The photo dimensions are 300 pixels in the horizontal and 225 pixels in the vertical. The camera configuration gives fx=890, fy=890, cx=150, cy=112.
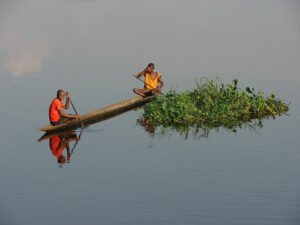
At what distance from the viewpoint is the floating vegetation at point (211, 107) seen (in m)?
20.2

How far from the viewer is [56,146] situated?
18.2 m

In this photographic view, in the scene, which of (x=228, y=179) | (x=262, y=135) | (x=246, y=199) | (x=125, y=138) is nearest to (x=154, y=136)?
(x=125, y=138)

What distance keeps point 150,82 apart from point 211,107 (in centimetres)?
323

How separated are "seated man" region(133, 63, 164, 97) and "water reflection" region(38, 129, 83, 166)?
163 inches

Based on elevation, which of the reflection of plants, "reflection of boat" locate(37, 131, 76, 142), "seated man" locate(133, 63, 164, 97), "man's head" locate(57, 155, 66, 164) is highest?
"seated man" locate(133, 63, 164, 97)

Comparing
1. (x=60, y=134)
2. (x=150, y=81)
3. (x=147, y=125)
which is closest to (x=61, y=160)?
(x=60, y=134)

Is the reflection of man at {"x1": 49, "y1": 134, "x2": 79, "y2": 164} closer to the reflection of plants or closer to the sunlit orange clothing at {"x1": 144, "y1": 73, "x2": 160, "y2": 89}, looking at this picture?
the reflection of plants

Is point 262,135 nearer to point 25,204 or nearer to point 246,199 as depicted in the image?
point 246,199

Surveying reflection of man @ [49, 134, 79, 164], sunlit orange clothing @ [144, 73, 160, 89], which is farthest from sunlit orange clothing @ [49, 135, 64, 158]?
sunlit orange clothing @ [144, 73, 160, 89]

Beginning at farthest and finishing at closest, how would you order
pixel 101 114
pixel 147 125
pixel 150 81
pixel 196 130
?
pixel 150 81 < pixel 101 114 < pixel 147 125 < pixel 196 130

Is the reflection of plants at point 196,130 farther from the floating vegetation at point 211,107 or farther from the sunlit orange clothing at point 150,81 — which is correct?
the sunlit orange clothing at point 150,81

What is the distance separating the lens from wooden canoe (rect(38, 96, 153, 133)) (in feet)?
63.4

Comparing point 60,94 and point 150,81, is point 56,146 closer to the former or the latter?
point 60,94

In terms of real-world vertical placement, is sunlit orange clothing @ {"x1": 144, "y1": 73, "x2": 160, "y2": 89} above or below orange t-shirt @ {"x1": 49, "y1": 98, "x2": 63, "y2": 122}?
above
